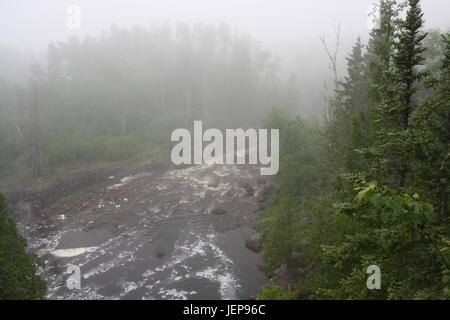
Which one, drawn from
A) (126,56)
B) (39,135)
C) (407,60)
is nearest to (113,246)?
(407,60)

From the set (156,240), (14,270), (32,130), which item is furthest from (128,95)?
(14,270)

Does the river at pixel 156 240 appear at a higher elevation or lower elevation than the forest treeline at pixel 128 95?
lower

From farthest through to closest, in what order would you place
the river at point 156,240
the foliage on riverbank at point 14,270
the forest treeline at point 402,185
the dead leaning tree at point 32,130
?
1. the dead leaning tree at point 32,130
2. the river at point 156,240
3. the foliage on riverbank at point 14,270
4. the forest treeline at point 402,185

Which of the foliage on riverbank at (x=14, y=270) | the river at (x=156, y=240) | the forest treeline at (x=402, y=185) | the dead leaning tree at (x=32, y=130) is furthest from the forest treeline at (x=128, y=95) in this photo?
the forest treeline at (x=402, y=185)

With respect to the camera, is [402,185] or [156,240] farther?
[156,240]

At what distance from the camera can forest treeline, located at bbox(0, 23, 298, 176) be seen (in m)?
45.2

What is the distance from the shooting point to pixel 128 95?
214 ft

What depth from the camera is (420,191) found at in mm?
6461

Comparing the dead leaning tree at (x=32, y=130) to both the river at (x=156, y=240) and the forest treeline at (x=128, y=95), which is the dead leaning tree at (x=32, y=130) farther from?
the river at (x=156, y=240)

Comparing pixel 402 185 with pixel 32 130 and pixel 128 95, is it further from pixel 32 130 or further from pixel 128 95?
pixel 128 95

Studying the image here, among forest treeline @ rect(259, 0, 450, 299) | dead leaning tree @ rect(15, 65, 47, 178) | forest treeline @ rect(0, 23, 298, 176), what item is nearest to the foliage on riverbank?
forest treeline @ rect(259, 0, 450, 299)

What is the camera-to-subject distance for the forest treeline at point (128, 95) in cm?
4522

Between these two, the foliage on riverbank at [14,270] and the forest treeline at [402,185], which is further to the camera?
the foliage on riverbank at [14,270]

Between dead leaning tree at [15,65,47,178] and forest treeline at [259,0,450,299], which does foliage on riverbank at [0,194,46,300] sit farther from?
dead leaning tree at [15,65,47,178]
